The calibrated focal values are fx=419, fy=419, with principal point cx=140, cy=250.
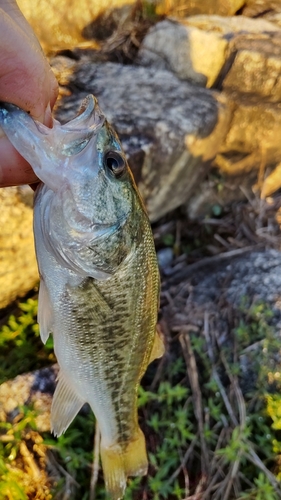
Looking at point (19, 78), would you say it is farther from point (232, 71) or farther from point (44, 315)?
point (232, 71)

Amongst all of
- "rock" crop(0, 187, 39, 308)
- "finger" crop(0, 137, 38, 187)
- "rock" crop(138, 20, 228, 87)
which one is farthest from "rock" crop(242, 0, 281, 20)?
"finger" crop(0, 137, 38, 187)

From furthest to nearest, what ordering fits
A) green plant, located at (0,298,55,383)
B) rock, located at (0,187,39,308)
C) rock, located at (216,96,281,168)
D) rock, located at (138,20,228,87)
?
rock, located at (216,96,281,168)
rock, located at (138,20,228,87)
green plant, located at (0,298,55,383)
rock, located at (0,187,39,308)

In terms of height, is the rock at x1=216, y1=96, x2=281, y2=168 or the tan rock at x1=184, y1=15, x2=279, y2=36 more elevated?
the tan rock at x1=184, y1=15, x2=279, y2=36

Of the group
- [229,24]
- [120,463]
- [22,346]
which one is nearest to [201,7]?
[229,24]

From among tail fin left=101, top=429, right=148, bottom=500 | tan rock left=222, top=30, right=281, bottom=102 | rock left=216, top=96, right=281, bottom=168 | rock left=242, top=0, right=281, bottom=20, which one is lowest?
tail fin left=101, top=429, right=148, bottom=500

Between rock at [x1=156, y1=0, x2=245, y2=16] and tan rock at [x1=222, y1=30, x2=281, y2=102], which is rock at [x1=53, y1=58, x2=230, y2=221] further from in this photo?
rock at [x1=156, y1=0, x2=245, y2=16]

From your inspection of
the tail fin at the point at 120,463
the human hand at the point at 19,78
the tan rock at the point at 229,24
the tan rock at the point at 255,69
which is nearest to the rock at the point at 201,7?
the tan rock at the point at 229,24

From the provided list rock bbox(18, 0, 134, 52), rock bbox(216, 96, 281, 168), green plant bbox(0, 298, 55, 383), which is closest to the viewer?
green plant bbox(0, 298, 55, 383)

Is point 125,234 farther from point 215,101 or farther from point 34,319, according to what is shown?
point 215,101

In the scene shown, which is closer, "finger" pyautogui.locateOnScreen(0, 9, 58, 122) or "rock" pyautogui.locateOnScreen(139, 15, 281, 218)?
"finger" pyautogui.locateOnScreen(0, 9, 58, 122)
